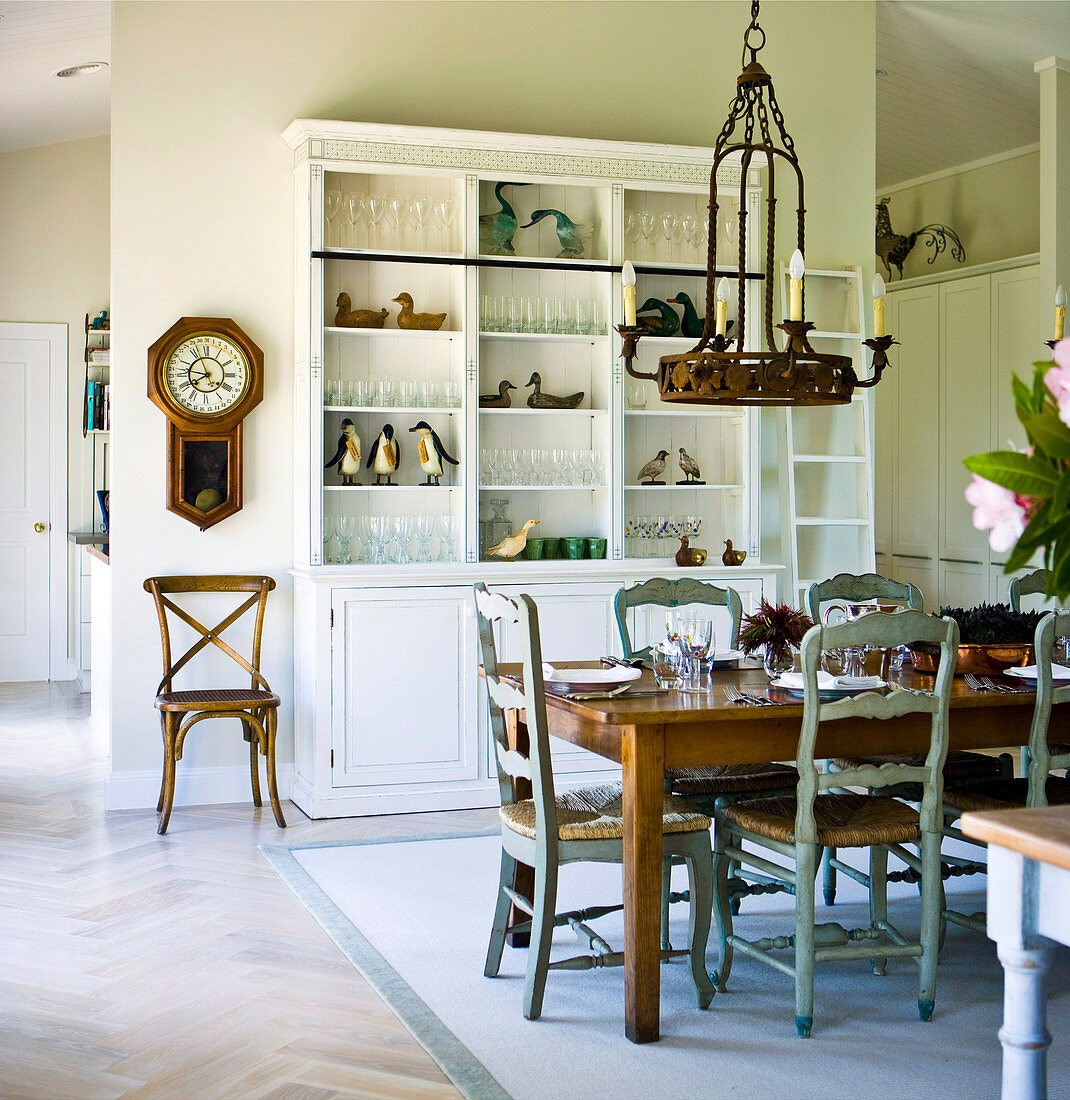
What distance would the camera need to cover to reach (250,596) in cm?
514

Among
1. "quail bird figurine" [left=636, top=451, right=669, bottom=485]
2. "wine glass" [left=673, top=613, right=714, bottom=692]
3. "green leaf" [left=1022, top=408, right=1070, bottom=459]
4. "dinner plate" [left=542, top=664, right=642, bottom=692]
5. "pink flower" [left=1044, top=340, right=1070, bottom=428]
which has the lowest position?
"dinner plate" [left=542, top=664, right=642, bottom=692]

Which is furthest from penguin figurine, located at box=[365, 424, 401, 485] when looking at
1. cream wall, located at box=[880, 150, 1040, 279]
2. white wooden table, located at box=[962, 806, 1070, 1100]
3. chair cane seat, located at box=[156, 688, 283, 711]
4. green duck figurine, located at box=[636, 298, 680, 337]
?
cream wall, located at box=[880, 150, 1040, 279]

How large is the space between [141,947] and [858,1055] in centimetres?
195

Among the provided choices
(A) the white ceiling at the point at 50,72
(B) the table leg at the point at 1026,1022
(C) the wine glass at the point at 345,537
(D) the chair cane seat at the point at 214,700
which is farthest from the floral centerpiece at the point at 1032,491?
(A) the white ceiling at the point at 50,72

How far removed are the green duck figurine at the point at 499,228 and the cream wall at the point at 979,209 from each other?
3534 millimetres

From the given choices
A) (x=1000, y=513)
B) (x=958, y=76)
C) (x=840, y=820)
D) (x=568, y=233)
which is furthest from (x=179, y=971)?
(x=958, y=76)

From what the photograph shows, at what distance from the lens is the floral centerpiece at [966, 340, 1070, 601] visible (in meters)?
1.29

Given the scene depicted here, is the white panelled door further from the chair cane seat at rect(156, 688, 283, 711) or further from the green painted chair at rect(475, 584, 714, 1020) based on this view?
the green painted chair at rect(475, 584, 714, 1020)

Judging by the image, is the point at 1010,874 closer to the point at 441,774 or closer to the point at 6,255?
the point at 441,774

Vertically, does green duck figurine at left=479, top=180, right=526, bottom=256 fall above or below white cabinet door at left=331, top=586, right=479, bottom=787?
above

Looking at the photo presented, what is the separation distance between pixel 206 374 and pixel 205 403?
0.12 metres

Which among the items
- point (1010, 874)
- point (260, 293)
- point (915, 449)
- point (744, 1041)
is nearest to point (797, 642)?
point (744, 1041)

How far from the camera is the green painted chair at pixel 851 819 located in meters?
2.83

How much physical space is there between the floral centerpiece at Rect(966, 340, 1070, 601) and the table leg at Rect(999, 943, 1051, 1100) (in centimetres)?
59
